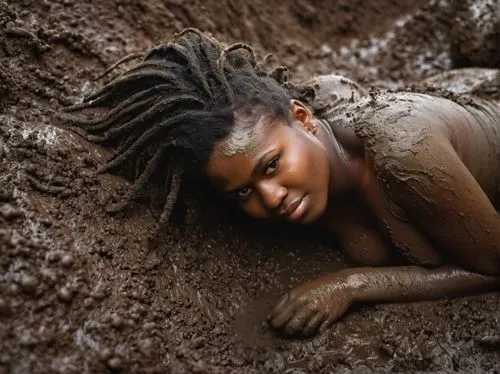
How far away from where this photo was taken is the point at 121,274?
1.57m

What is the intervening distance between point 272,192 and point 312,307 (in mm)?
325

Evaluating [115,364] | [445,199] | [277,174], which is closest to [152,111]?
[277,174]

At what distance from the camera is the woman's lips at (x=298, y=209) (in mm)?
1634

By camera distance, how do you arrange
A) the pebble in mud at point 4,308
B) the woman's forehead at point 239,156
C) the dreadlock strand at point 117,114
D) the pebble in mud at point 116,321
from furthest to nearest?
the dreadlock strand at point 117,114 → the woman's forehead at point 239,156 → the pebble in mud at point 116,321 → the pebble in mud at point 4,308

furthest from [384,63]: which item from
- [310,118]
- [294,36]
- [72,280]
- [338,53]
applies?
[72,280]

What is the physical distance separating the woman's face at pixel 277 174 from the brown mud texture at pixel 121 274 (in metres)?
0.20

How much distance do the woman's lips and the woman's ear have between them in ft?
0.70

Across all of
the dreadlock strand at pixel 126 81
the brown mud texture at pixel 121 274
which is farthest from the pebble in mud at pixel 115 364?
the dreadlock strand at pixel 126 81

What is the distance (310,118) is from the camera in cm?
175

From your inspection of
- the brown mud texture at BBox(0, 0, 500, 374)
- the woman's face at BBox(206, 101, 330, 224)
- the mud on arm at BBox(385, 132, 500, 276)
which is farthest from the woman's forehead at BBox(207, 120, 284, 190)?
the mud on arm at BBox(385, 132, 500, 276)

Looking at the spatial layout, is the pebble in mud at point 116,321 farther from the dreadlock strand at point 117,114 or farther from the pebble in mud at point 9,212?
the dreadlock strand at point 117,114

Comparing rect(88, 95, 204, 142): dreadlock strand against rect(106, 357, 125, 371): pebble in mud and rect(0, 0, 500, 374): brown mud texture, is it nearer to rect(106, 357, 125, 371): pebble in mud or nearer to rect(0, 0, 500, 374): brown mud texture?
rect(0, 0, 500, 374): brown mud texture

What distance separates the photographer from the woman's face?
5.22 feet

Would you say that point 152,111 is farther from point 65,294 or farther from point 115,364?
point 115,364
